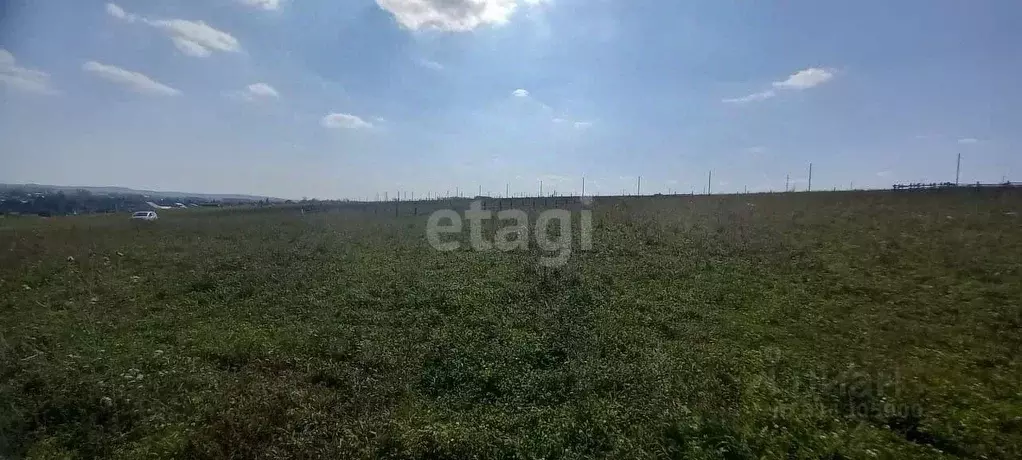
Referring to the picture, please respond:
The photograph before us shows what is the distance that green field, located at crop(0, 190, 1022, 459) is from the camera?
5090 mm

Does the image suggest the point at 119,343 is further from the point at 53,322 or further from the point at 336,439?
the point at 336,439

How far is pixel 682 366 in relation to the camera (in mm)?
6734

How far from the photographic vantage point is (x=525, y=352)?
7.32 m

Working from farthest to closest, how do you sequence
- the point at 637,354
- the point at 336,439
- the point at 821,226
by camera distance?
the point at 821,226
the point at 637,354
the point at 336,439

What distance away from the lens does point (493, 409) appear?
580 cm

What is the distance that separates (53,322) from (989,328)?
15.0 metres

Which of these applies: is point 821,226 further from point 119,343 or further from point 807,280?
point 119,343

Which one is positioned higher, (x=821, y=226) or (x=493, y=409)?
(x=821, y=226)

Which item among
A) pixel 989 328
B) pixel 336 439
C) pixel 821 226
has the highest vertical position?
pixel 821 226

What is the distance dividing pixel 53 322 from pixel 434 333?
6.46 m

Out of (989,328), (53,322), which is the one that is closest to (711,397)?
(989,328)

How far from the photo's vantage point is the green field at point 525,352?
16.7 feet

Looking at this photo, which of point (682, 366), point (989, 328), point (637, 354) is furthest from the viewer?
point (989, 328)

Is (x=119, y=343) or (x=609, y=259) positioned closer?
(x=119, y=343)
